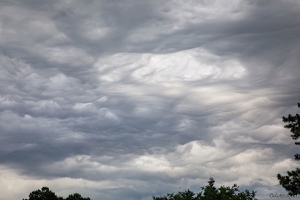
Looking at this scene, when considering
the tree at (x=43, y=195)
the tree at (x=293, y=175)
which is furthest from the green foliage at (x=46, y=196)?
the tree at (x=293, y=175)

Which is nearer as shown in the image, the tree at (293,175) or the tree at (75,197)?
the tree at (293,175)

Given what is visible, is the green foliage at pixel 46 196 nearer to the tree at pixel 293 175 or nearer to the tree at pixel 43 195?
the tree at pixel 43 195

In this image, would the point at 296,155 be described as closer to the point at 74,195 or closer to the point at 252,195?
the point at 252,195

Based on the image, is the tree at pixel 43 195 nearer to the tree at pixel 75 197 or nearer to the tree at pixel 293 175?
the tree at pixel 75 197

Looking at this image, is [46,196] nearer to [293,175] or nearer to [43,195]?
[43,195]

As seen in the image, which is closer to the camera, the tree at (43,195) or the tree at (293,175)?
the tree at (293,175)

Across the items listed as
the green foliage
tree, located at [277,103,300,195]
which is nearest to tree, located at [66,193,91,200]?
the green foliage

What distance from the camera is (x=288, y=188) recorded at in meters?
58.8

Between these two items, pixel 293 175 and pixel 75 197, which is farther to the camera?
pixel 75 197

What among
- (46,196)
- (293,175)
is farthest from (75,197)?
(293,175)

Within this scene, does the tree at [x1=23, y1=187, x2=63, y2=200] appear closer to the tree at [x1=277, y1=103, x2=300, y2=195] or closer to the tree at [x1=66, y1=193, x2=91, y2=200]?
the tree at [x1=66, y1=193, x2=91, y2=200]

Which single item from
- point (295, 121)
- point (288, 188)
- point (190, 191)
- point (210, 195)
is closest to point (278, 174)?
point (288, 188)

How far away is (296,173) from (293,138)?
5196 mm

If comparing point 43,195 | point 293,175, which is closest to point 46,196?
point 43,195
